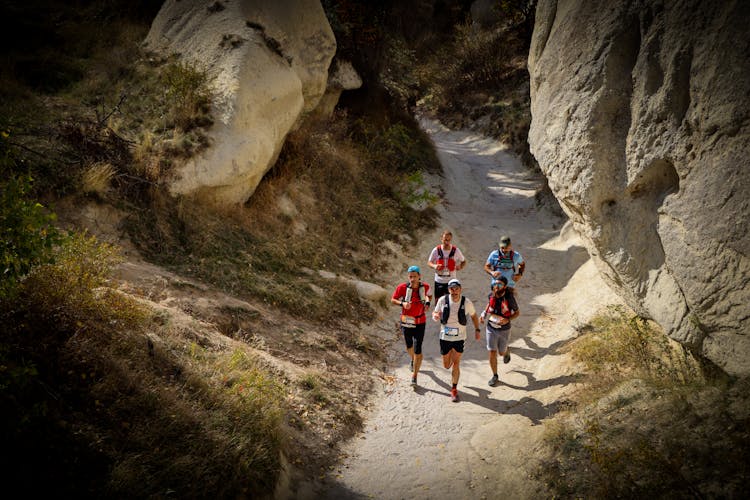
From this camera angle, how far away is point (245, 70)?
1164 cm

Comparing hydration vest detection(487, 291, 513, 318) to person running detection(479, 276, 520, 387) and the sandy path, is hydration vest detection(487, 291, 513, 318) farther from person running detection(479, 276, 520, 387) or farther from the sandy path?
the sandy path

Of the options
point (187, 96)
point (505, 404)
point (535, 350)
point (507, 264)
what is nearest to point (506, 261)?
point (507, 264)

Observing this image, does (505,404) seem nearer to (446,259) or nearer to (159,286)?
(446,259)

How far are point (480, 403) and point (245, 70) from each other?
29.3ft

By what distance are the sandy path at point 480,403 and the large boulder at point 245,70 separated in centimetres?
489

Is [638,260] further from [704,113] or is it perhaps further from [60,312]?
[60,312]

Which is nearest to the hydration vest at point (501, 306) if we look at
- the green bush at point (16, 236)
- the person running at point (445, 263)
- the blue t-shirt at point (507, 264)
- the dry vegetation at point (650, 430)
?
the blue t-shirt at point (507, 264)

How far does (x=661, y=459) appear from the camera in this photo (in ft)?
16.1

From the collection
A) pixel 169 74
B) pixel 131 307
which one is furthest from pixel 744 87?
pixel 169 74

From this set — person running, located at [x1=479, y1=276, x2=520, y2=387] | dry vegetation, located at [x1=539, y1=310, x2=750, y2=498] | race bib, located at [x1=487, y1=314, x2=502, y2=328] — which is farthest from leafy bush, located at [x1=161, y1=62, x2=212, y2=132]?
dry vegetation, located at [x1=539, y1=310, x2=750, y2=498]

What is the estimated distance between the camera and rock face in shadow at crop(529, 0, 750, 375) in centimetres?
508

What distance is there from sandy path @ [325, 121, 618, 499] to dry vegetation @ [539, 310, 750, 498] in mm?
477

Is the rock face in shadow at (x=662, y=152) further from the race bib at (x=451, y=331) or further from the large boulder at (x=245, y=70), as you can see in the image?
the large boulder at (x=245, y=70)

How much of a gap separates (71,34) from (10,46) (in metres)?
A: 1.72
